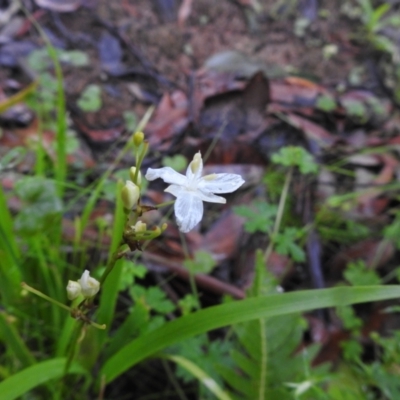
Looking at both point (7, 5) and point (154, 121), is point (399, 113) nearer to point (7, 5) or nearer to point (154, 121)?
point (154, 121)

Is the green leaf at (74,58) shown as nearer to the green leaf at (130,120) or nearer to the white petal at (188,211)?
the green leaf at (130,120)

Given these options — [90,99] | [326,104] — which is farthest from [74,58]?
[326,104]

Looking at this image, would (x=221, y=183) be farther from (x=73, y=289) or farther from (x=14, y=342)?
(x=14, y=342)

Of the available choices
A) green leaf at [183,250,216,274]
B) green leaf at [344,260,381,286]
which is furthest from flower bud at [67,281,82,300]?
green leaf at [344,260,381,286]

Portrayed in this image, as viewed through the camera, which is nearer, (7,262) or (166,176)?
(166,176)

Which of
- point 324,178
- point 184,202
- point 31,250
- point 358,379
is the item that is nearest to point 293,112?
point 324,178

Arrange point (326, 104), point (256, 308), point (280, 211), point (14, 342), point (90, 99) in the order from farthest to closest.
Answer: point (326, 104)
point (90, 99)
point (280, 211)
point (14, 342)
point (256, 308)
